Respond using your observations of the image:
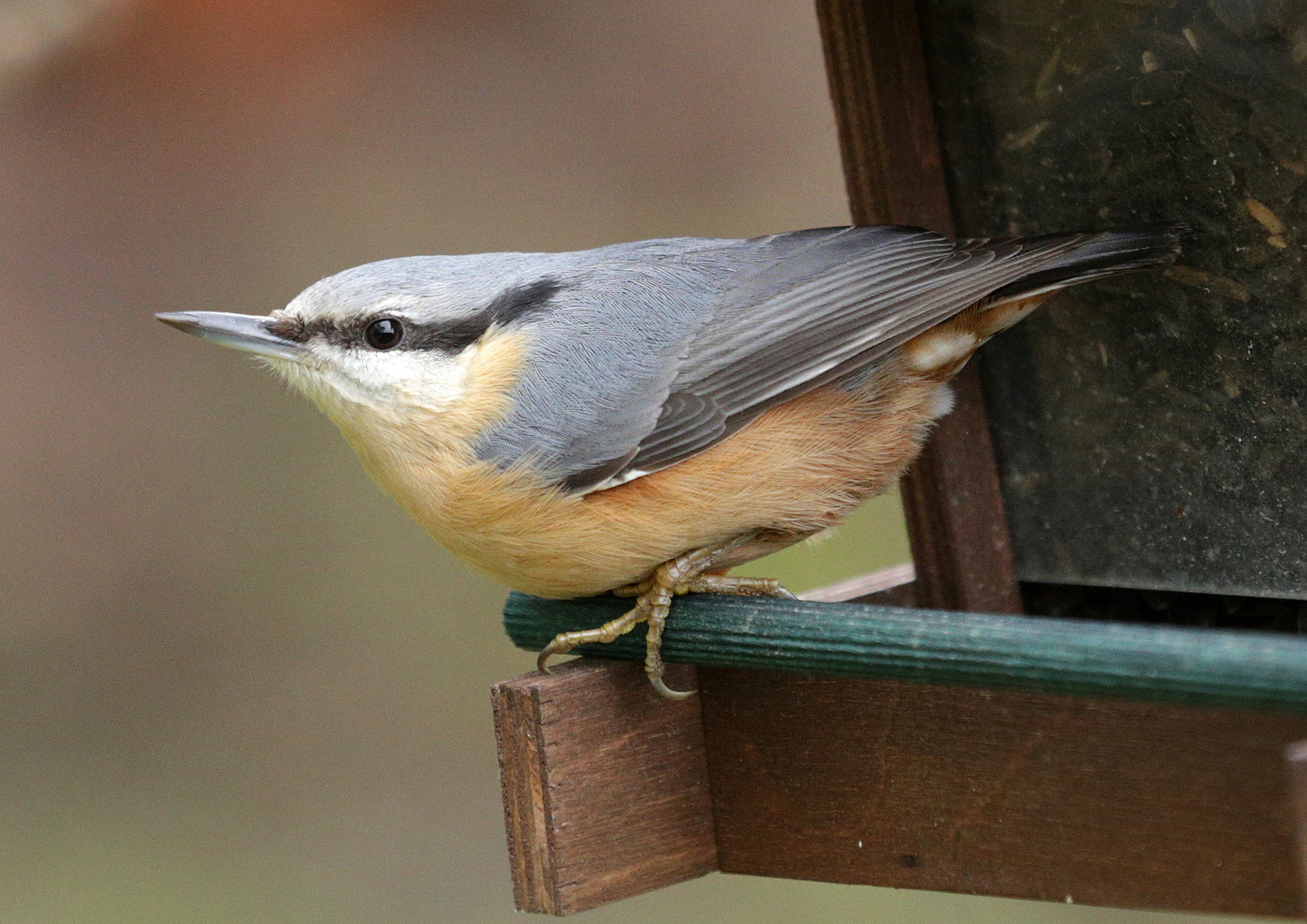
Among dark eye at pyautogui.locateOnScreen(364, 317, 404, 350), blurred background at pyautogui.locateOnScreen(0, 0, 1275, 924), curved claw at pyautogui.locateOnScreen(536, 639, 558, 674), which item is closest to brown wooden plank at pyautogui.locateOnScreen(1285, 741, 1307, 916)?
curved claw at pyautogui.locateOnScreen(536, 639, 558, 674)

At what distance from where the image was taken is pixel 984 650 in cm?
223

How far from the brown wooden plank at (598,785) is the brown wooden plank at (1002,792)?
58 mm

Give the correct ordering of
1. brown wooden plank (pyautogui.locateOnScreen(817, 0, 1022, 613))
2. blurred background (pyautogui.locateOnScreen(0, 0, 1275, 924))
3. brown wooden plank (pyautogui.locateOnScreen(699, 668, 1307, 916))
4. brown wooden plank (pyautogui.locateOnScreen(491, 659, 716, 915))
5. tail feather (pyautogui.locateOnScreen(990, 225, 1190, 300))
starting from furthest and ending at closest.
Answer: blurred background (pyautogui.locateOnScreen(0, 0, 1275, 924)) < brown wooden plank (pyautogui.locateOnScreen(817, 0, 1022, 613)) < tail feather (pyautogui.locateOnScreen(990, 225, 1190, 300)) < brown wooden plank (pyautogui.locateOnScreen(491, 659, 716, 915)) < brown wooden plank (pyautogui.locateOnScreen(699, 668, 1307, 916))

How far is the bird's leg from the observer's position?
2.79 metres

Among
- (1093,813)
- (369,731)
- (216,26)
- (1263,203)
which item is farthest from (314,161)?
(1093,813)

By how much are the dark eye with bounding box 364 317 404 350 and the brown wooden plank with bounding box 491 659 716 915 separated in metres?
0.66

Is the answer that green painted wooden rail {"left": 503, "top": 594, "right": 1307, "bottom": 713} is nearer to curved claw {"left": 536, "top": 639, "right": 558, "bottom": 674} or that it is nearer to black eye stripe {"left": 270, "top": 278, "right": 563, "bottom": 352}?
curved claw {"left": 536, "top": 639, "right": 558, "bottom": 674}

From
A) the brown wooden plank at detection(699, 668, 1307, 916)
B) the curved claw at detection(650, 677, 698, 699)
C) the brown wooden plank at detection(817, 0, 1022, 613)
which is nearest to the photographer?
the brown wooden plank at detection(699, 668, 1307, 916)

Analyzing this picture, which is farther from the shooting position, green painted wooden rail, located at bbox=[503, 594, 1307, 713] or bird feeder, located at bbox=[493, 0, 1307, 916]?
bird feeder, located at bbox=[493, 0, 1307, 916]

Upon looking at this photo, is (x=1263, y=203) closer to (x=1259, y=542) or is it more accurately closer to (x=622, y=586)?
(x=1259, y=542)

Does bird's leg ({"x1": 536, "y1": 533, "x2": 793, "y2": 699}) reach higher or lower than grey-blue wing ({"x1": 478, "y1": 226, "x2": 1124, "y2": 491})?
lower

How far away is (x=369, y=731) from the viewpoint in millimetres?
6133

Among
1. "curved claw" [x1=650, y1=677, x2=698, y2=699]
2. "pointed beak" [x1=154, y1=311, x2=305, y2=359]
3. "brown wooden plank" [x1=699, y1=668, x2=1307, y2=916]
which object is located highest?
"pointed beak" [x1=154, y1=311, x2=305, y2=359]

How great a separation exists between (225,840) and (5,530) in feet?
4.42
